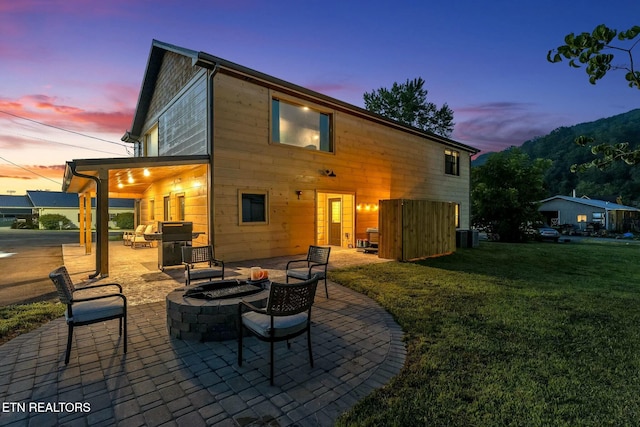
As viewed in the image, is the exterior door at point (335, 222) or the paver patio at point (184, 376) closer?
the paver patio at point (184, 376)

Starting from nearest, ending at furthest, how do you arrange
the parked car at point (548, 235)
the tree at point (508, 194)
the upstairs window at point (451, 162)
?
the upstairs window at point (451, 162), the tree at point (508, 194), the parked car at point (548, 235)

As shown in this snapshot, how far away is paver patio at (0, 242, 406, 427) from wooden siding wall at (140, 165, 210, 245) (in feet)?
15.7

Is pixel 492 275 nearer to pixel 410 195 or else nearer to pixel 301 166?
pixel 301 166

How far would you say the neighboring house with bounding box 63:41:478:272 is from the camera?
27.4 feet

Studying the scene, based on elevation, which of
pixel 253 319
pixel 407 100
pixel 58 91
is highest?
pixel 407 100

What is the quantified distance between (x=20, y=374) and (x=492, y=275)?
876 centimetres

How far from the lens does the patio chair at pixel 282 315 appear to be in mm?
2691

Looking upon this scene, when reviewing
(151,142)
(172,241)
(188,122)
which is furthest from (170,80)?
(172,241)

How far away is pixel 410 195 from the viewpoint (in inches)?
587

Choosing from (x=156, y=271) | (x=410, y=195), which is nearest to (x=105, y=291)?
(x=156, y=271)

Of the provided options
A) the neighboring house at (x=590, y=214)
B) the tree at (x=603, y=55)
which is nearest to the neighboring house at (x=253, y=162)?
the tree at (x=603, y=55)

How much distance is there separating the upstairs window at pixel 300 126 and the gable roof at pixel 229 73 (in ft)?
1.62

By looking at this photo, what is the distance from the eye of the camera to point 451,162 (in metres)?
17.7

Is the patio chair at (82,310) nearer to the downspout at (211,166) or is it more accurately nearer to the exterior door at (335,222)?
the downspout at (211,166)
